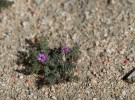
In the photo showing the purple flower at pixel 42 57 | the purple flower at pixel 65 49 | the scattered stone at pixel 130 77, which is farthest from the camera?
the purple flower at pixel 65 49

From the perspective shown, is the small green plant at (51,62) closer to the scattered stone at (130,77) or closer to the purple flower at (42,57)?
the purple flower at (42,57)

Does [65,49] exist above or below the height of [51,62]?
above

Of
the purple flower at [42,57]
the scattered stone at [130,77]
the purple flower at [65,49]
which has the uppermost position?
the purple flower at [65,49]

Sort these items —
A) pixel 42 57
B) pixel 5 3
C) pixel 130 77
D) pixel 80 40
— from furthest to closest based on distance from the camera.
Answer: pixel 5 3 → pixel 80 40 → pixel 42 57 → pixel 130 77

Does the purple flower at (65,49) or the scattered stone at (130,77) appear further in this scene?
the purple flower at (65,49)

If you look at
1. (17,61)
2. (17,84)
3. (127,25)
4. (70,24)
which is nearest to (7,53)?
(17,61)

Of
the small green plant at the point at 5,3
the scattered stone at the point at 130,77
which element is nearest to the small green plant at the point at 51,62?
the scattered stone at the point at 130,77

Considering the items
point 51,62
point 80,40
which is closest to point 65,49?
point 51,62

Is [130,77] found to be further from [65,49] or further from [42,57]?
[42,57]
